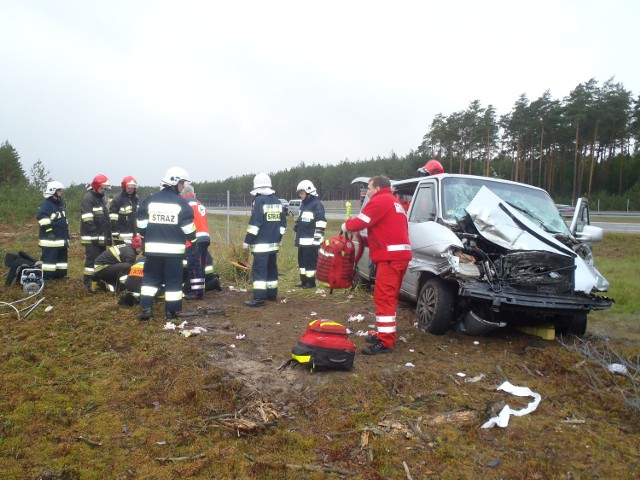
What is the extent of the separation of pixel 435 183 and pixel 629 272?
6712 millimetres

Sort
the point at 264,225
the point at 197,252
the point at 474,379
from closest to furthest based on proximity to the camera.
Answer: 1. the point at 474,379
2. the point at 264,225
3. the point at 197,252

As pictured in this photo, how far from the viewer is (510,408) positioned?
358 centimetres

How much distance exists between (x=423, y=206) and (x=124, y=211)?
21.1 ft

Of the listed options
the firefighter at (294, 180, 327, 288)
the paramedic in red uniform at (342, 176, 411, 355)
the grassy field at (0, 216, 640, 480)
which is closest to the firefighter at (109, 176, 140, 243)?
the firefighter at (294, 180, 327, 288)

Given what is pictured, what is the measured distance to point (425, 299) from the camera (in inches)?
217

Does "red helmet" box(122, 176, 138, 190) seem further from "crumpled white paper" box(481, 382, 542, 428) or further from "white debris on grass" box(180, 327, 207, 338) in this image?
"crumpled white paper" box(481, 382, 542, 428)

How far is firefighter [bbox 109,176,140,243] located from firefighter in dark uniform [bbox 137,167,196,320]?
11.9 ft

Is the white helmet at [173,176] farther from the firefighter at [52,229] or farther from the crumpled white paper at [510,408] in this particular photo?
the crumpled white paper at [510,408]

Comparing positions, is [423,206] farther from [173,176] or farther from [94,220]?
[94,220]

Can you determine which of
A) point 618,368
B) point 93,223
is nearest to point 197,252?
point 93,223

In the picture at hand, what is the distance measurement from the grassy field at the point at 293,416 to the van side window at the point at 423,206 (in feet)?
5.24

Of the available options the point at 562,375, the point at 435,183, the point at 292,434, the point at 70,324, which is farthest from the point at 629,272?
the point at 70,324

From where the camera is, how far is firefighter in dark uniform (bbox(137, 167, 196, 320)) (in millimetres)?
6156

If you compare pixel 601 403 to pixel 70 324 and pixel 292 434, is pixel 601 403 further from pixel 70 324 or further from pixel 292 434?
pixel 70 324
